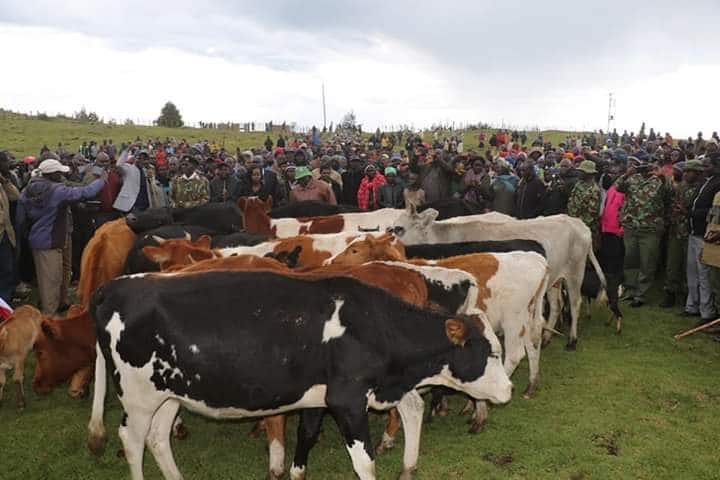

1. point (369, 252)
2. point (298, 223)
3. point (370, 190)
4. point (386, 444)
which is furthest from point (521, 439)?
point (370, 190)

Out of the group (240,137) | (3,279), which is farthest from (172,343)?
(240,137)

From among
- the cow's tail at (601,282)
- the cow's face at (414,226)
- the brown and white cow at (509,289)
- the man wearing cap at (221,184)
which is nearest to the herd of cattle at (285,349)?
the brown and white cow at (509,289)

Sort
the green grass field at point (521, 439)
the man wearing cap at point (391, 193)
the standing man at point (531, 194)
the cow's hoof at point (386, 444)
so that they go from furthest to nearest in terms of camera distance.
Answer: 1. the man wearing cap at point (391, 193)
2. the standing man at point (531, 194)
3. the cow's hoof at point (386, 444)
4. the green grass field at point (521, 439)

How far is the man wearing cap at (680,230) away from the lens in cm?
1025

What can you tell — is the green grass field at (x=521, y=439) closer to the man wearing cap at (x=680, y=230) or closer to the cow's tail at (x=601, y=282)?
the cow's tail at (x=601, y=282)

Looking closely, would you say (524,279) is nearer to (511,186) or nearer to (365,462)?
(365,462)

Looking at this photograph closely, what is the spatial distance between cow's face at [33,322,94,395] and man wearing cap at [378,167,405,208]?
25.5 ft

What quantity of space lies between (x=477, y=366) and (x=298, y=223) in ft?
18.0

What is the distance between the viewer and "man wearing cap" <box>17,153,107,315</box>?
353 inches

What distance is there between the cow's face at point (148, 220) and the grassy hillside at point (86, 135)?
38706mm

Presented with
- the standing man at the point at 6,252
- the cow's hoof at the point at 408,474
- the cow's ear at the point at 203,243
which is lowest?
the cow's hoof at the point at 408,474

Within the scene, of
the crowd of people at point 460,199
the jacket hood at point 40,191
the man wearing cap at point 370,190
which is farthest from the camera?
the man wearing cap at point 370,190

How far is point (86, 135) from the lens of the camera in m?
52.5

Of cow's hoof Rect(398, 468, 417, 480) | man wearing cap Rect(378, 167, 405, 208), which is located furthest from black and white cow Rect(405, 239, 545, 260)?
man wearing cap Rect(378, 167, 405, 208)
